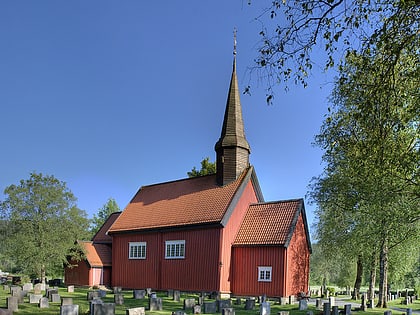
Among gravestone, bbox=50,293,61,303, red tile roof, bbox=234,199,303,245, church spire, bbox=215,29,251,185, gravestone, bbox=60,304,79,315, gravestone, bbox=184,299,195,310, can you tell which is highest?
church spire, bbox=215,29,251,185

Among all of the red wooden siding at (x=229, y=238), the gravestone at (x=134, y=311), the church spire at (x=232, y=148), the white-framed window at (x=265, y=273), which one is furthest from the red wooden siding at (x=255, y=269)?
the gravestone at (x=134, y=311)

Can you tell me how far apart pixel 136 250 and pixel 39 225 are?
751 centimetres

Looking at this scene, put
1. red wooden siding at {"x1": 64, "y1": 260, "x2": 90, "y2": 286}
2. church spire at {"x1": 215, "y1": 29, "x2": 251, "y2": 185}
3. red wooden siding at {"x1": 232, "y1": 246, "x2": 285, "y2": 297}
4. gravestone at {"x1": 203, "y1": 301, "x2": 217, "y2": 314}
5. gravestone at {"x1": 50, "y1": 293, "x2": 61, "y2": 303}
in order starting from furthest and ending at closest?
1. red wooden siding at {"x1": 64, "y1": 260, "x2": 90, "y2": 286}
2. church spire at {"x1": 215, "y1": 29, "x2": 251, "y2": 185}
3. red wooden siding at {"x1": 232, "y1": 246, "x2": 285, "y2": 297}
4. gravestone at {"x1": 50, "y1": 293, "x2": 61, "y2": 303}
5. gravestone at {"x1": 203, "y1": 301, "x2": 217, "y2": 314}

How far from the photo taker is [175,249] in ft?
93.9

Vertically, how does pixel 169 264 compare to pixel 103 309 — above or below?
below

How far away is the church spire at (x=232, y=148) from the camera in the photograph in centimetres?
2948

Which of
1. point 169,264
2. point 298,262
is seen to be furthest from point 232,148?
point 169,264

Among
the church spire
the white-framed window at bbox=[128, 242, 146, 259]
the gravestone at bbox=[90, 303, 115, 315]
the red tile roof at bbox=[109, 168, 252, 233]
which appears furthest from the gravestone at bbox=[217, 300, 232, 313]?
the white-framed window at bbox=[128, 242, 146, 259]

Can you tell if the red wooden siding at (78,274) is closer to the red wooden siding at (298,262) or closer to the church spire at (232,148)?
the church spire at (232,148)

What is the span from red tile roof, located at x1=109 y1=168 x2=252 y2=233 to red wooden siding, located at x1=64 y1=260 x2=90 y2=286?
332cm

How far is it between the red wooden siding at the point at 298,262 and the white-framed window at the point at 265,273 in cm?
107

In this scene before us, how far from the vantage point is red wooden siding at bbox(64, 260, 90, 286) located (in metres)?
32.7

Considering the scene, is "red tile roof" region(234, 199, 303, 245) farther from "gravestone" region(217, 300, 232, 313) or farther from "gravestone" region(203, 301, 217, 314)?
"gravestone" region(203, 301, 217, 314)

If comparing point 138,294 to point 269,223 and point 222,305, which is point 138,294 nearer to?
point 222,305
